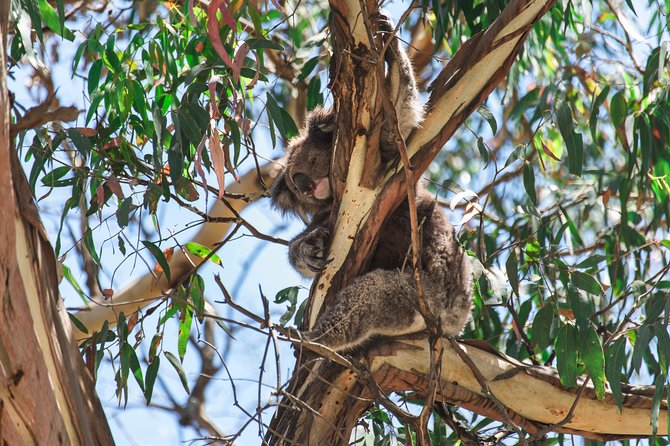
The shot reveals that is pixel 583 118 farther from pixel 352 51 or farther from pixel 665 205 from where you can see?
pixel 352 51

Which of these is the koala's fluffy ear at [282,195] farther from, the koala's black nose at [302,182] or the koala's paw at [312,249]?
the koala's paw at [312,249]

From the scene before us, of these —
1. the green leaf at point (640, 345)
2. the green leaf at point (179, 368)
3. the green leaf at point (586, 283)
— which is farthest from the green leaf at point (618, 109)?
the green leaf at point (179, 368)

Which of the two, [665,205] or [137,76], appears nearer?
[137,76]

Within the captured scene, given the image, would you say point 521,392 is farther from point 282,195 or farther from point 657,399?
point 282,195

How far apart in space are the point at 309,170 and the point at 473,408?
51.8 inches

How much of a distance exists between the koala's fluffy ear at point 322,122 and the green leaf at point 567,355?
1221mm

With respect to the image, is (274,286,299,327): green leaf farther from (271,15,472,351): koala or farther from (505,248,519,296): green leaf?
(505,248,519,296): green leaf

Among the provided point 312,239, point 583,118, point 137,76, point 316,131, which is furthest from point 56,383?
point 583,118

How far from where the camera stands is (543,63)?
15.8 ft

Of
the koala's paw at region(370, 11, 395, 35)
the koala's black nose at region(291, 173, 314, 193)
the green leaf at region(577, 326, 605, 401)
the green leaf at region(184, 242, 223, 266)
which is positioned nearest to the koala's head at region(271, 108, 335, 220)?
the koala's black nose at region(291, 173, 314, 193)

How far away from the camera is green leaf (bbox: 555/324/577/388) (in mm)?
2689

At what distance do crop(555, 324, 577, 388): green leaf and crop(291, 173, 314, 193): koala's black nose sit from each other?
1229 mm

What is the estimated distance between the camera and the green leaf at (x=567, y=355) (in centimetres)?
269

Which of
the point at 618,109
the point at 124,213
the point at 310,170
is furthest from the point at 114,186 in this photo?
the point at 618,109
